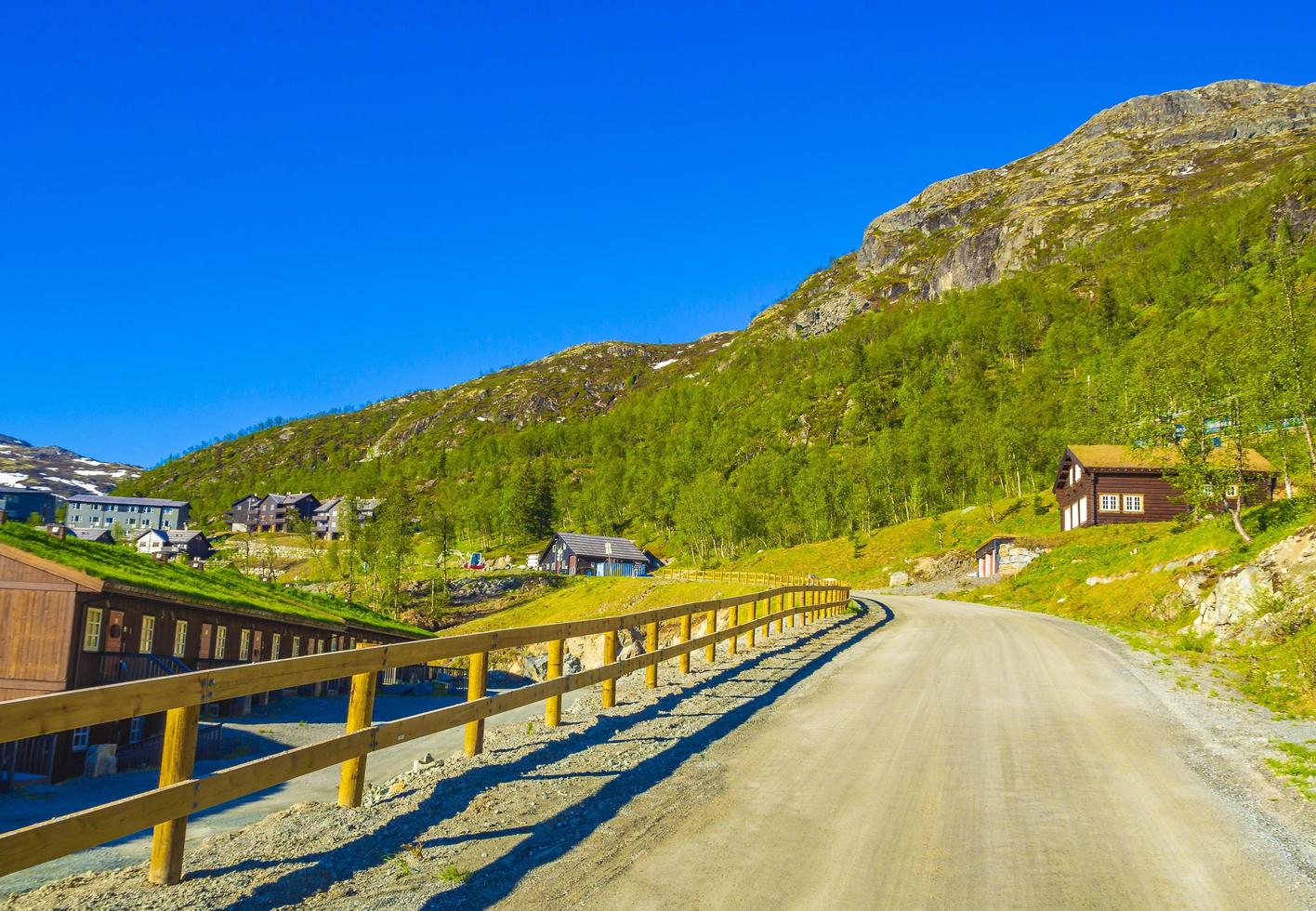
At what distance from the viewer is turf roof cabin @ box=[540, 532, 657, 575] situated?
103m

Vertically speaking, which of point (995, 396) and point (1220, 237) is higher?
point (1220, 237)

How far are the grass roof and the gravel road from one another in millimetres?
24257

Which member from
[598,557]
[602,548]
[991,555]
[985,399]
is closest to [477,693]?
[991,555]

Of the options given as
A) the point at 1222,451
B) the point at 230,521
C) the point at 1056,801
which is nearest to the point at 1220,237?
the point at 1222,451

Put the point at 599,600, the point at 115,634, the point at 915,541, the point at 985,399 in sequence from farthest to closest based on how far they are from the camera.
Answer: the point at 985,399 < the point at 599,600 < the point at 915,541 < the point at 115,634

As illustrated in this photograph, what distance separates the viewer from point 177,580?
33.5 meters

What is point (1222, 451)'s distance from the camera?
36219 mm

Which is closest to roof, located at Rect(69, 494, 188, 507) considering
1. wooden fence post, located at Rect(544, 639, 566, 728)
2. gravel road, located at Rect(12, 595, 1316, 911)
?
wooden fence post, located at Rect(544, 639, 566, 728)

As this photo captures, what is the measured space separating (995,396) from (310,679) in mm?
145929

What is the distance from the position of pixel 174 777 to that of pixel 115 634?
29116 mm

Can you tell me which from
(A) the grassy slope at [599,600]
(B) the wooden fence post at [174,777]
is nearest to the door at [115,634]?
(B) the wooden fence post at [174,777]

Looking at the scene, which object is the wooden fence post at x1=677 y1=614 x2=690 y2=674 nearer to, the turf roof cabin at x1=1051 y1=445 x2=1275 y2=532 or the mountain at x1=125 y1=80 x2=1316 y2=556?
the mountain at x1=125 y1=80 x2=1316 y2=556

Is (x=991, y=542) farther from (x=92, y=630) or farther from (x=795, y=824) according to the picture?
(x=795, y=824)

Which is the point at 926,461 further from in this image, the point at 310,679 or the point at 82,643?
the point at 310,679
